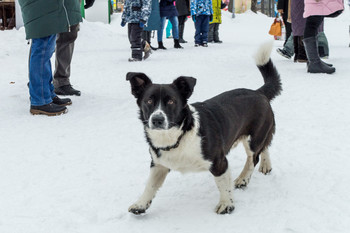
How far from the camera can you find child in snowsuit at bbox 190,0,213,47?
1100cm

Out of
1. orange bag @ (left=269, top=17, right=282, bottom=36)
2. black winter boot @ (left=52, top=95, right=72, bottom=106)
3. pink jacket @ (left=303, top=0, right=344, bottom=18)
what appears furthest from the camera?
orange bag @ (left=269, top=17, right=282, bottom=36)

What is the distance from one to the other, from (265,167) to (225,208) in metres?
0.73

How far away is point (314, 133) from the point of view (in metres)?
3.57

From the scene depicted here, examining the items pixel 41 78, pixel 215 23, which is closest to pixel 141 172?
pixel 41 78

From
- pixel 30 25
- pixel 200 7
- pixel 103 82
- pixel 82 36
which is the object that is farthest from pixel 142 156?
pixel 82 36

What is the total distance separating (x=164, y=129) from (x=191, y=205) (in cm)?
57

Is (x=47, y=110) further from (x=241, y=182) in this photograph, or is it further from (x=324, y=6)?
(x=324, y=6)

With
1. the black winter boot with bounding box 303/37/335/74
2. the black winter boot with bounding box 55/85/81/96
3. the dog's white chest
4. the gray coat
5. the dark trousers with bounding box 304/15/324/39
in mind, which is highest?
the gray coat

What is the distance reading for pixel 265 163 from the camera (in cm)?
293

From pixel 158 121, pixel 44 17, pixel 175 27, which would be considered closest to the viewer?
pixel 158 121

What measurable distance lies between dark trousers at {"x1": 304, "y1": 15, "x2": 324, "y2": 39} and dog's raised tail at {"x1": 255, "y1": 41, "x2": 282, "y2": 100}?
304cm

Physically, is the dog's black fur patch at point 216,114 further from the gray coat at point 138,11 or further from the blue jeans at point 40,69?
the gray coat at point 138,11

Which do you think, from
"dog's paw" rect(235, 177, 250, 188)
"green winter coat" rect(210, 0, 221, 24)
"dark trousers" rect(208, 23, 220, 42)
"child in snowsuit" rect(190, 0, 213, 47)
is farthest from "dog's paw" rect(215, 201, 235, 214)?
"dark trousers" rect(208, 23, 220, 42)

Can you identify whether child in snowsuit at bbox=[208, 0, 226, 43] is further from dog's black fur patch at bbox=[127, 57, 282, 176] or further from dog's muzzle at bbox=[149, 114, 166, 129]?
dog's muzzle at bbox=[149, 114, 166, 129]
